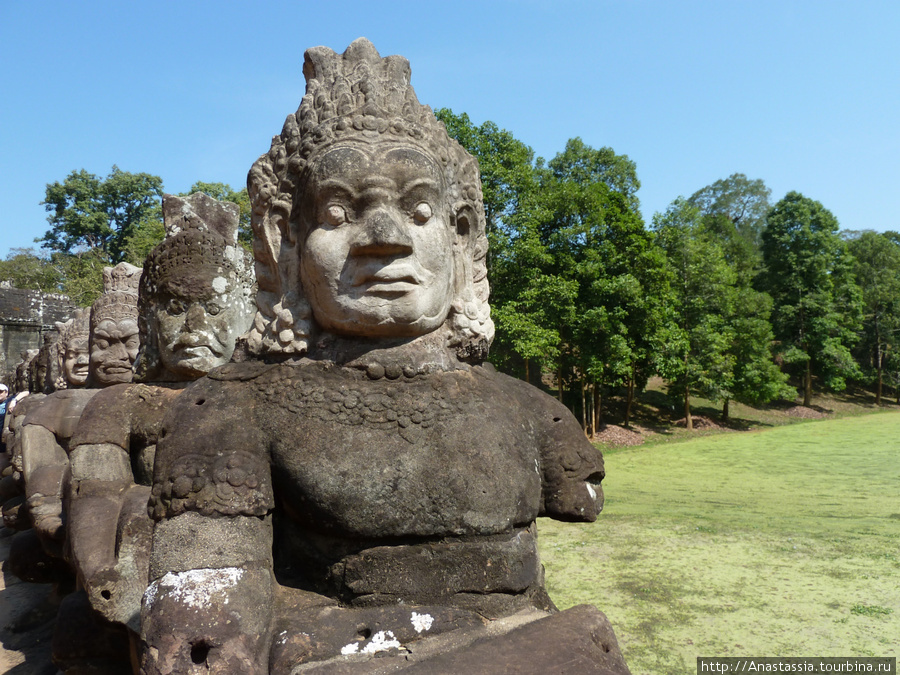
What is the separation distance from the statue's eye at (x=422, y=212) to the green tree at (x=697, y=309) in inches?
603

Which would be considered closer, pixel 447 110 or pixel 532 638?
pixel 532 638

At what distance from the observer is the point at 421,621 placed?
2176mm

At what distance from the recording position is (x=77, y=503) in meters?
3.62

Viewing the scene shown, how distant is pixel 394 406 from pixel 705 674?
99.6 inches

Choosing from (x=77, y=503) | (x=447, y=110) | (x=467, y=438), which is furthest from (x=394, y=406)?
(x=447, y=110)

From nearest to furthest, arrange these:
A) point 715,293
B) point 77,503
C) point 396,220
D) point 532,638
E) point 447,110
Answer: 1. point 532,638
2. point 396,220
3. point 77,503
4. point 447,110
5. point 715,293

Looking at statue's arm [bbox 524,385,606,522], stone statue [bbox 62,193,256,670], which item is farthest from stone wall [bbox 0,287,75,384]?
statue's arm [bbox 524,385,606,522]

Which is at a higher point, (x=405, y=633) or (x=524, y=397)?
(x=524, y=397)

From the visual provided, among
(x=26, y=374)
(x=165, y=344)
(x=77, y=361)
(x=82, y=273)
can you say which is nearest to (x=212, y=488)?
(x=165, y=344)

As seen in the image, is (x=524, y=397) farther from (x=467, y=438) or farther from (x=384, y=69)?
(x=384, y=69)

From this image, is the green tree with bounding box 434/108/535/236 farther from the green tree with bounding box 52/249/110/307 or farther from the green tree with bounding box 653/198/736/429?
the green tree with bounding box 52/249/110/307

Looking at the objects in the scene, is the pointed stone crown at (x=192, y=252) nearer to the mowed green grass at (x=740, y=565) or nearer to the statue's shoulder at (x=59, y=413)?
the statue's shoulder at (x=59, y=413)

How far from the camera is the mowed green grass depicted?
4012 millimetres

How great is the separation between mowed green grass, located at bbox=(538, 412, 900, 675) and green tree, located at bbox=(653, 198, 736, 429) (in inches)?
324
